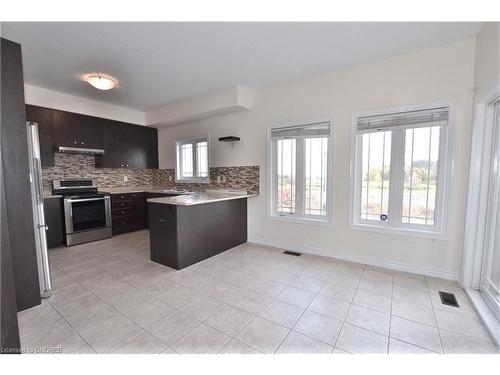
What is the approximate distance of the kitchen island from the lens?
284cm

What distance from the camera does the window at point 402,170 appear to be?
8.46 ft

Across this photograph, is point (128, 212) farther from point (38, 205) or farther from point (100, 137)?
point (38, 205)

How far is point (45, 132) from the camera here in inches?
145

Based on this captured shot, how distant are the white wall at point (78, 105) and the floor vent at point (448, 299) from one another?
19.2ft

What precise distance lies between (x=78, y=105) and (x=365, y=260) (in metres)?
5.49

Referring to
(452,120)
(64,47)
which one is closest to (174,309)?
(64,47)

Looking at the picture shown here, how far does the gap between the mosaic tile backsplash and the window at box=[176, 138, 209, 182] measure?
17cm

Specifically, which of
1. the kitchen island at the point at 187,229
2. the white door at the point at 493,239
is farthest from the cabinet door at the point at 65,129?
the white door at the point at 493,239

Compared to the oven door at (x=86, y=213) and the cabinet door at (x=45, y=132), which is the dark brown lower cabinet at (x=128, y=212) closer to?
the oven door at (x=86, y=213)

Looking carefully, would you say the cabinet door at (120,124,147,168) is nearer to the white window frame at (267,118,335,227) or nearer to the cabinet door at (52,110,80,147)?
the cabinet door at (52,110,80,147)

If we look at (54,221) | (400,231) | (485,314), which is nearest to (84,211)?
(54,221)
